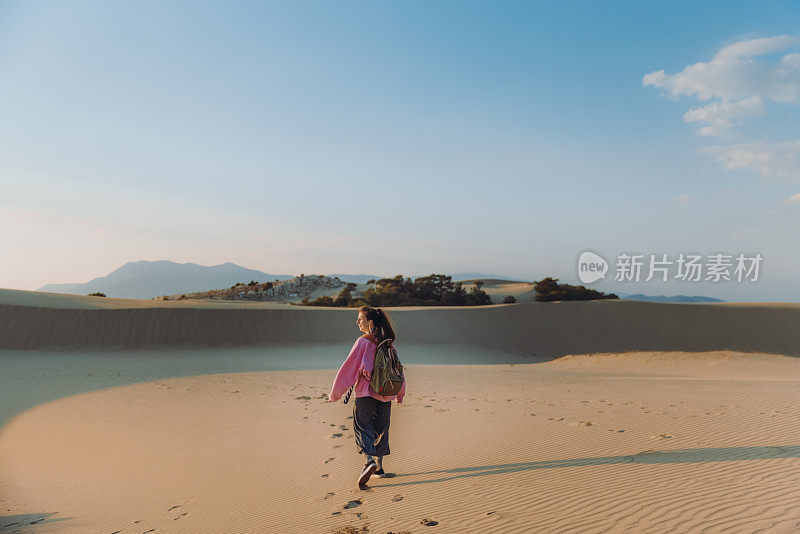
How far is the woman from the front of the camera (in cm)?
503

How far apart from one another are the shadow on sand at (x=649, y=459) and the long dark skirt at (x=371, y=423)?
0.40 metres

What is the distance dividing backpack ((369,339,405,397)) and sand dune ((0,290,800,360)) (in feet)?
77.0

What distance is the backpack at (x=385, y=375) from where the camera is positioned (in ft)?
16.1

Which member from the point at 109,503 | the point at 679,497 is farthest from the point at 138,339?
the point at 679,497

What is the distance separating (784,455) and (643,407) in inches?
149

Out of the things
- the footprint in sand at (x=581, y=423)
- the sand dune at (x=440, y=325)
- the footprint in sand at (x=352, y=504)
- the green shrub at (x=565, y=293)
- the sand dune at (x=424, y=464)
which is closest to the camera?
the sand dune at (x=424, y=464)

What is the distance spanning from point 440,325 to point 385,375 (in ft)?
85.6

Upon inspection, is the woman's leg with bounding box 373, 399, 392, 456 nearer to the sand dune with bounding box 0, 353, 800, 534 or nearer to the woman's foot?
the woman's foot

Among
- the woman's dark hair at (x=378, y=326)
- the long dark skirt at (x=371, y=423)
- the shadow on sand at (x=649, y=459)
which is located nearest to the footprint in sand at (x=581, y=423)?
the shadow on sand at (x=649, y=459)

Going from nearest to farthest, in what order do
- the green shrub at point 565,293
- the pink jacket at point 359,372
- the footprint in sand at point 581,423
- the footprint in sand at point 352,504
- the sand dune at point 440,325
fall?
the footprint in sand at point 352,504 → the pink jacket at point 359,372 → the footprint in sand at point 581,423 → the sand dune at point 440,325 → the green shrub at point 565,293

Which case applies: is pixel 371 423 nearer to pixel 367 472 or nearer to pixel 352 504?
pixel 367 472

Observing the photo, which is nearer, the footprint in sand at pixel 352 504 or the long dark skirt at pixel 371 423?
the footprint in sand at pixel 352 504

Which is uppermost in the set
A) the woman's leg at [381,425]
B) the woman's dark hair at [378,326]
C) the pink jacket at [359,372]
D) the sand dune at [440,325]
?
the woman's dark hair at [378,326]

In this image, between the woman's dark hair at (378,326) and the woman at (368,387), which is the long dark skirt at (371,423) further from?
the woman's dark hair at (378,326)
